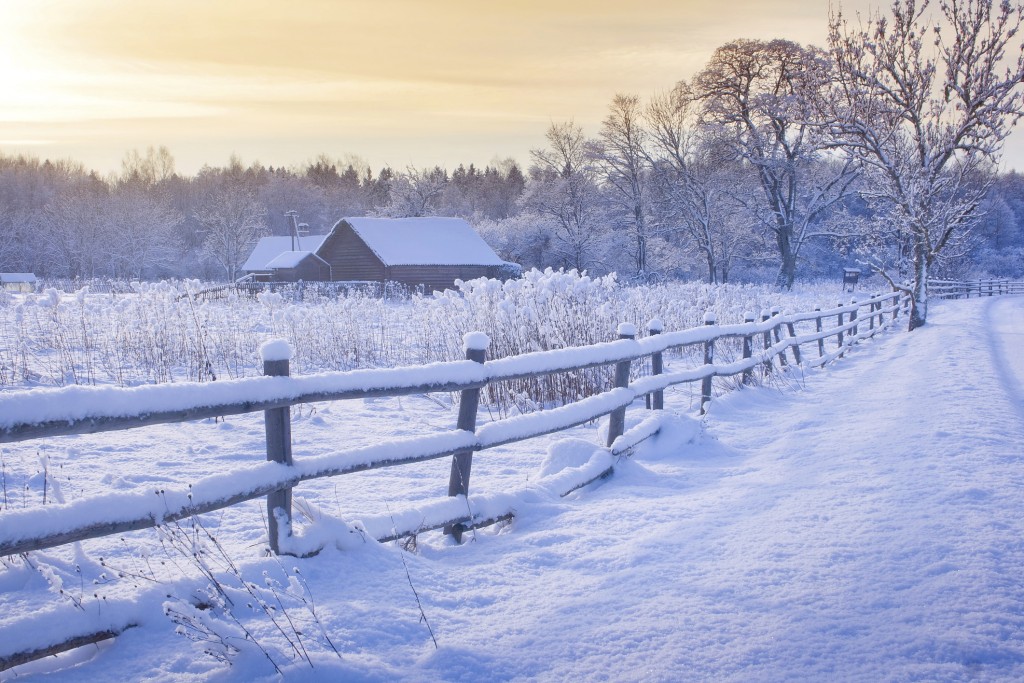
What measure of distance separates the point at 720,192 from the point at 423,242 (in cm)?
1753

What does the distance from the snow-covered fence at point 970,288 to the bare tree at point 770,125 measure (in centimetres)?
733

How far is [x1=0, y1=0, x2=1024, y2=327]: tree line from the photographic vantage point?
1850 cm

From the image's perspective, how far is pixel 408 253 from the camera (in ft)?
128

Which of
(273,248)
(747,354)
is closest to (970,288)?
(747,354)

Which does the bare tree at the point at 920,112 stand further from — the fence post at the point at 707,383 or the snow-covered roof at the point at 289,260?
the snow-covered roof at the point at 289,260

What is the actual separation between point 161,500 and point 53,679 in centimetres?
73

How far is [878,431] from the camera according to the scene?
21.0 ft

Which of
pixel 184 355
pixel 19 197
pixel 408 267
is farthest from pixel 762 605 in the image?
pixel 19 197

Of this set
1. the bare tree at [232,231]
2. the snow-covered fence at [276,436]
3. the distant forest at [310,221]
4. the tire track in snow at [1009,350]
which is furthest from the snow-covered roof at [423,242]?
the snow-covered fence at [276,436]

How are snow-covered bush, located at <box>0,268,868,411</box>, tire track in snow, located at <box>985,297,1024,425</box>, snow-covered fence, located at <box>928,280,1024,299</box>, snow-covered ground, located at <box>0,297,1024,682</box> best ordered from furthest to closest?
snow-covered fence, located at <box>928,280,1024,299</box>, snow-covered bush, located at <box>0,268,868,411</box>, tire track in snow, located at <box>985,297,1024,425</box>, snow-covered ground, located at <box>0,297,1024,682</box>

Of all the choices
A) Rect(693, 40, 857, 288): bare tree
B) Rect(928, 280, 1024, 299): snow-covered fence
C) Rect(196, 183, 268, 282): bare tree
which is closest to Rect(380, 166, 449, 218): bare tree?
Rect(196, 183, 268, 282): bare tree

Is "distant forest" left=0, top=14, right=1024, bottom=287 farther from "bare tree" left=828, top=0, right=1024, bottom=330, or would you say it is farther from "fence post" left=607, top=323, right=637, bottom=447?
"fence post" left=607, top=323, right=637, bottom=447

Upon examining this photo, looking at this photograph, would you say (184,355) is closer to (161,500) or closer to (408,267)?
(161,500)

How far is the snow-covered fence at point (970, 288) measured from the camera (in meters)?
38.2
